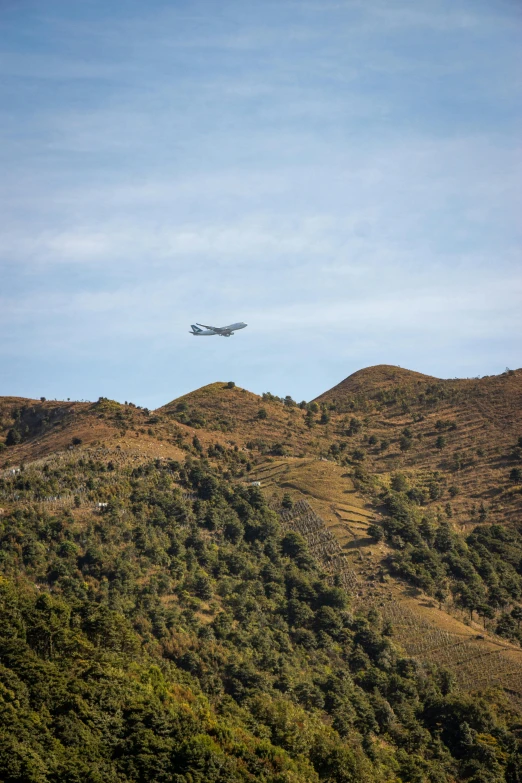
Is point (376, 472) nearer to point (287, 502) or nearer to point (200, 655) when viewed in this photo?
point (287, 502)

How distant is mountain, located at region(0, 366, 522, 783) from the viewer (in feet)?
201

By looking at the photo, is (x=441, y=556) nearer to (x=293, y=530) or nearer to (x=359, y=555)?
(x=359, y=555)

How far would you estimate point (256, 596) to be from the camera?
8831 cm

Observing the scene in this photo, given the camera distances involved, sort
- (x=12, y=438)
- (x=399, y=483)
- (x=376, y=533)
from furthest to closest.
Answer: (x=12, y=438) → (x=399, y=483) → (x=376, y=533)

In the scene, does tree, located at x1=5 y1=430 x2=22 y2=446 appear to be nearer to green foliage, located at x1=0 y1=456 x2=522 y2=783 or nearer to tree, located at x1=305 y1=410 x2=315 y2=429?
green foliage, located at x1=0 y1=456 x2=522 y2=783

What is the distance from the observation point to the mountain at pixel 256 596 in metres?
61.3

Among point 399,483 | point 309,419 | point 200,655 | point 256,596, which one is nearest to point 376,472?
point 399,483

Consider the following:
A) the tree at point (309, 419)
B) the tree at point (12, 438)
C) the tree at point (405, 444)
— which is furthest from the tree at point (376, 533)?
the tree at point (12, 438)

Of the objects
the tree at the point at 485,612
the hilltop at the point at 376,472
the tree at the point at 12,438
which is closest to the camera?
the tree at the point at 485,612

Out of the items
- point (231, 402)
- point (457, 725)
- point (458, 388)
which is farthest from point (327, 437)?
point (457, 725)

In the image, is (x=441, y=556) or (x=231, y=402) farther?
(x=231, y=402)

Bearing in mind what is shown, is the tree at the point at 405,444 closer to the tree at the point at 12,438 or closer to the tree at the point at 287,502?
the tree at the point at 287,502

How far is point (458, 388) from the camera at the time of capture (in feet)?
480

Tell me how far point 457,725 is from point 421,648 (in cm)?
1048
